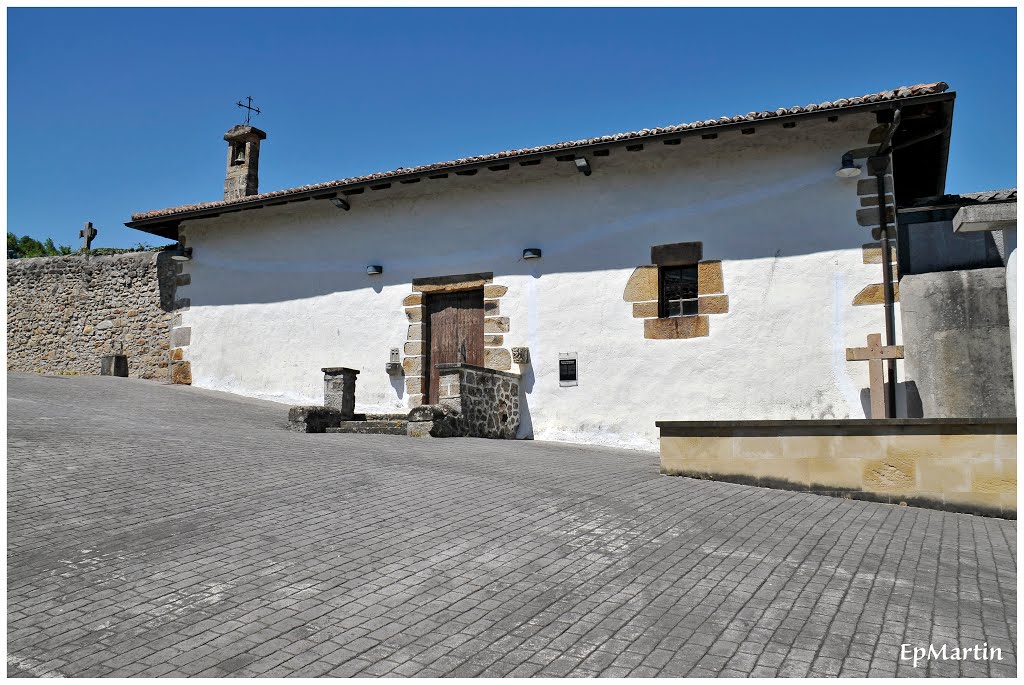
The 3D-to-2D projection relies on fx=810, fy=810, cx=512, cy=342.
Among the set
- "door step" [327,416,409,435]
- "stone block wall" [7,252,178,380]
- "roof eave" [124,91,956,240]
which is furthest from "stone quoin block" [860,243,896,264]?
"stone block wall" [7,252,178,380]

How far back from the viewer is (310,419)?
1104 cm

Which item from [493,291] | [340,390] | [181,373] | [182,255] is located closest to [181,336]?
[181,373]

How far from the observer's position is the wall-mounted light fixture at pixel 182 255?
1577 centimetres

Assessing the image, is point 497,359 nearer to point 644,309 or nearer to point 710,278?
point 644,309

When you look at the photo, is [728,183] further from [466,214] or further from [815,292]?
[466,214]

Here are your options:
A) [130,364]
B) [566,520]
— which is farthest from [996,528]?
[130,364]

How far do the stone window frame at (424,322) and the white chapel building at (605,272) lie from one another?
0.03 m

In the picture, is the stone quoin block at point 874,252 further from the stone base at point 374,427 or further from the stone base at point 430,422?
the stone base at point 374,427

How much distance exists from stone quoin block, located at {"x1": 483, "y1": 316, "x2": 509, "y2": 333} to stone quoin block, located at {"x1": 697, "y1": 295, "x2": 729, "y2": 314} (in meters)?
3.01

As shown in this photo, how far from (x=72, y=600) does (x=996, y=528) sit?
6.34 m

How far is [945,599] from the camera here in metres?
4.41

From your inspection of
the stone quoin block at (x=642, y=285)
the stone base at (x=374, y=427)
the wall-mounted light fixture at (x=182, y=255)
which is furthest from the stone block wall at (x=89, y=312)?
the stone quoin block at (x=642, y=285)

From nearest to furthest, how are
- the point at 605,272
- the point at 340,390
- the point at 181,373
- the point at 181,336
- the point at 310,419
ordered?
the point at 310,419
the point at 340,390
the point at 605,272
the point at 181,373
the point at 181,336

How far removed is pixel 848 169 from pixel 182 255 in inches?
474
